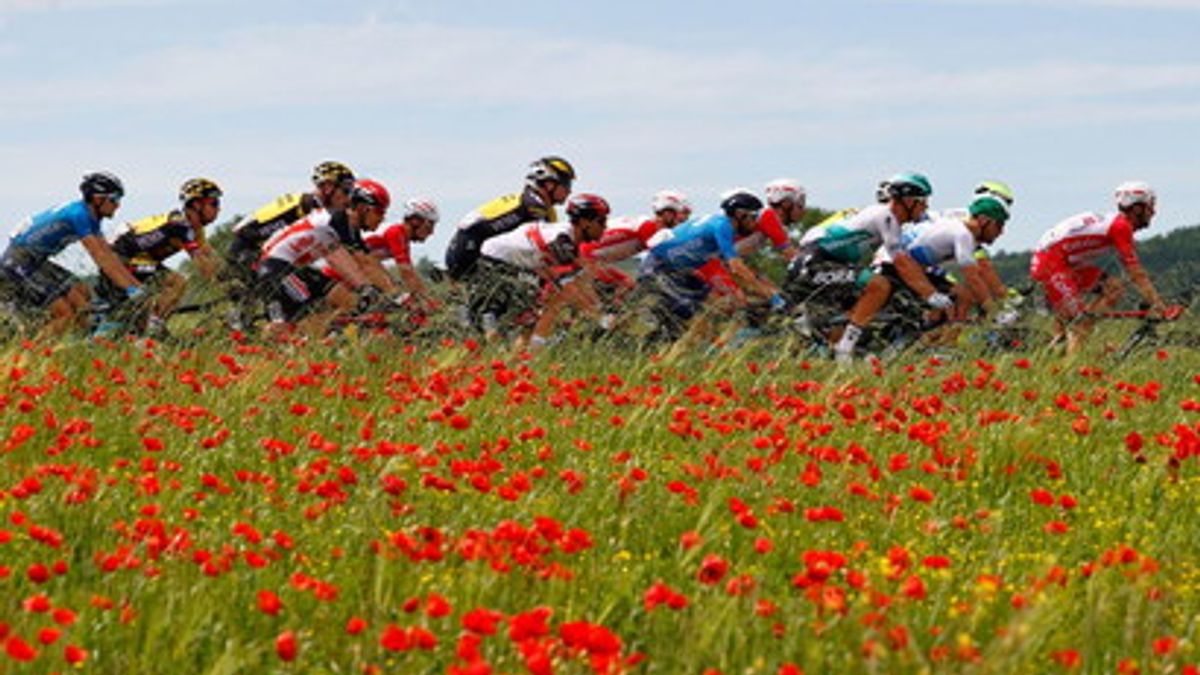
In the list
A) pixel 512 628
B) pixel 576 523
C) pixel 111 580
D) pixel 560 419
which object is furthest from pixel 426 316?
pixel 512 628

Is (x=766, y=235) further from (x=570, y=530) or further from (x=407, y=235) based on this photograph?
(x=570, y=530)

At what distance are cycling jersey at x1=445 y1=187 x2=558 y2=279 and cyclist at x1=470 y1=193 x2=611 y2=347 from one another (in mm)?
815

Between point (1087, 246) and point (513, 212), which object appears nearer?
point (1087, 246)

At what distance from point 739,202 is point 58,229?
20.1 feet

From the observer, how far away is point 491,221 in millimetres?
17859

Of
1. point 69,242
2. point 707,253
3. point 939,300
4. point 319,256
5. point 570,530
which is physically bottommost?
point 939,300

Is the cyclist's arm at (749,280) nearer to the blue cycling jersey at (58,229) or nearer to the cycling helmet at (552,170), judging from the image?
the cycling helmet at (552,170)

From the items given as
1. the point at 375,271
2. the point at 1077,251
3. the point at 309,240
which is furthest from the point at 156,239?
the point at 1077,251

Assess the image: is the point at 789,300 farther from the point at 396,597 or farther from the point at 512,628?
the point at 512,628

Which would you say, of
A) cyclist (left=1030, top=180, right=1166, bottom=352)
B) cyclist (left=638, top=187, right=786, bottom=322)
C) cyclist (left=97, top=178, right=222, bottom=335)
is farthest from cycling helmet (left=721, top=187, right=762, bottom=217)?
cyclist (left=97, top=178, right=222, bottom=335)

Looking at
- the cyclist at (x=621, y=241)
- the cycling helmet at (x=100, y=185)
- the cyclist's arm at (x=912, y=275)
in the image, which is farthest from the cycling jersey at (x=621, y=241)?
the cycling helmet at (x=100, y=185)

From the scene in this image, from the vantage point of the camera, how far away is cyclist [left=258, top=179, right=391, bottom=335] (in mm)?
15602

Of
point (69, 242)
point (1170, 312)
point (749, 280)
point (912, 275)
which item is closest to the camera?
point (1170, 312)

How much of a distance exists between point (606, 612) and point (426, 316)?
867 cm
